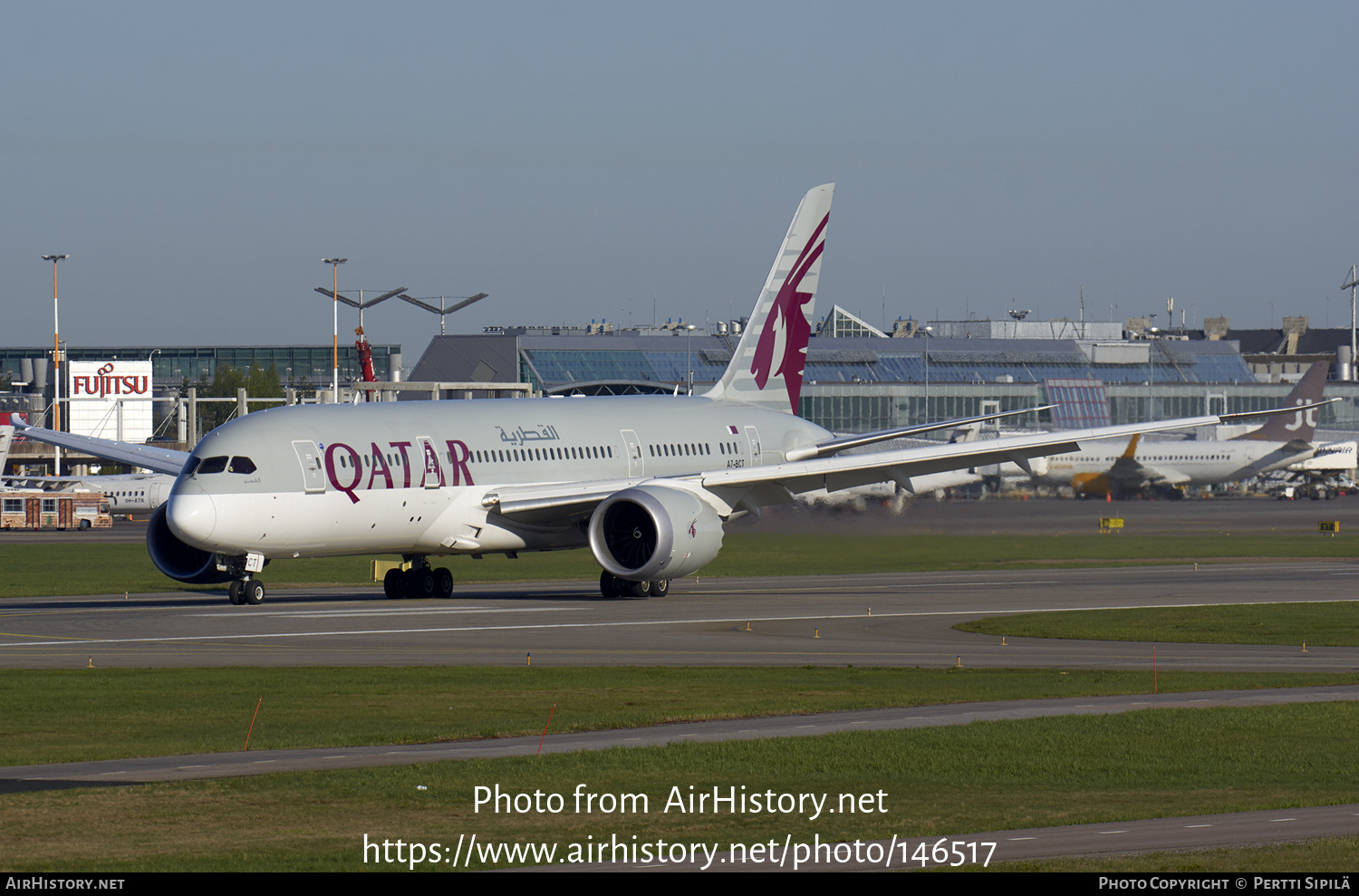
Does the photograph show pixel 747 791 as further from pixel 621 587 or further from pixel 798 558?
pixel 798 558

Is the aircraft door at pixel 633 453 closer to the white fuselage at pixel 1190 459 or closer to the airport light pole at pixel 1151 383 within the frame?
the white fuselage at pixel 1190 459

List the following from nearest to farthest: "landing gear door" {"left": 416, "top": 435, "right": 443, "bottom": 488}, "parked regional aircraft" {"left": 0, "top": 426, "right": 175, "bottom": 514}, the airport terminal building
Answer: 1. "landing gear door" {"left": 416, "top": 435, "right": 443, "bottom": 488}
2. "parked regional aircraft" {"left": 0, "top": 426, "right": 175, "bottom": 514}
3. the airport terminal building

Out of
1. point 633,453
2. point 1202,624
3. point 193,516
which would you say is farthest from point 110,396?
point 1202,624

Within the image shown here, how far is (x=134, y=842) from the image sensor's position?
14.9 metres

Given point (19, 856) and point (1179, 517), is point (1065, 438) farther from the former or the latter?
point (1179, 517)

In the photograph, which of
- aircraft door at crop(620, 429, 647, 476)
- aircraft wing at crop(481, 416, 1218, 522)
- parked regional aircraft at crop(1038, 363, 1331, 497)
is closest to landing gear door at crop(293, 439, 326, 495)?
aircraft wing at crop(481, 416, 1218, 522)

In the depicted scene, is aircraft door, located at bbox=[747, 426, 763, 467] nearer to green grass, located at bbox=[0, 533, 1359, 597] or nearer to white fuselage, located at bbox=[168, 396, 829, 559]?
white fuselage, located at bbox=[168, 396, 829, 559]

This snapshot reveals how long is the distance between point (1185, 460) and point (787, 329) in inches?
2860

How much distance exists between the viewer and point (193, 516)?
1497 inches

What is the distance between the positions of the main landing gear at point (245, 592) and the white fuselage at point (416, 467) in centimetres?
158

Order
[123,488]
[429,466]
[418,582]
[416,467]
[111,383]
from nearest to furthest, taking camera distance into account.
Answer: [416,467], [429,466], [418,582], [123,488], [111,383]

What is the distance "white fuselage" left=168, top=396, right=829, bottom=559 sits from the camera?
128ft

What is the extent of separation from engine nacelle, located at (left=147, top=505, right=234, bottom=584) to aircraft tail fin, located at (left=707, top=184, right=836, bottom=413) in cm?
1682
